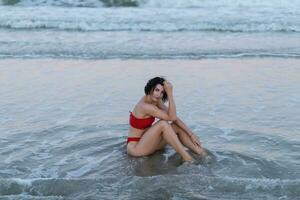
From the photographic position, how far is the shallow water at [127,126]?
6480mm

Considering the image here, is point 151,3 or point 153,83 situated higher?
point 151,3

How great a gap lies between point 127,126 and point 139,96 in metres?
1.70

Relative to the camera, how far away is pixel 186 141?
766 centimetres

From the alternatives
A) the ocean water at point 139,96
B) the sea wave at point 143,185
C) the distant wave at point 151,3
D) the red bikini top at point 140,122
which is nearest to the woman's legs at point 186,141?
the ocean water at point 139,96

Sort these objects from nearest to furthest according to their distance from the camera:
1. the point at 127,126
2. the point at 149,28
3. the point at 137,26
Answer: the point at 127,126, the point at 149,28, the point at 137,26

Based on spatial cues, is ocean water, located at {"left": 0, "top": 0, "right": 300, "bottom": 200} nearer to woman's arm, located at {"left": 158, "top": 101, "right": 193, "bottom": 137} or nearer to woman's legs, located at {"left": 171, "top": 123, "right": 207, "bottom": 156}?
woman's legs, located at {"left": 171, "top": 123, "right": 207, "bottom": 156}

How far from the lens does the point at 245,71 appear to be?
40.9ft

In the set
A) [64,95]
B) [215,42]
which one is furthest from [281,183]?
[215,42]

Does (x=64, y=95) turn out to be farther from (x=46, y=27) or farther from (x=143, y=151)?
(x=46, y=27)

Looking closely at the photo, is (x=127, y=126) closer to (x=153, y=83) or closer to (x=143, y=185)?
(x=153, y=83)

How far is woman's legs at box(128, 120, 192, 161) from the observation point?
24.1 ft

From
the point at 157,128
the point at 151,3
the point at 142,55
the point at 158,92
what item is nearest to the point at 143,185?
the point at 157,128

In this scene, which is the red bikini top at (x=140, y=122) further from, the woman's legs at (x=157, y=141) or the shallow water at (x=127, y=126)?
the shallow water at (x=127, y=126)

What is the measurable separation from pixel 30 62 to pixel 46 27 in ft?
18.4
